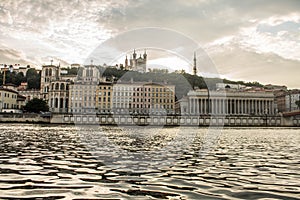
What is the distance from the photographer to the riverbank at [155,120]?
327ft

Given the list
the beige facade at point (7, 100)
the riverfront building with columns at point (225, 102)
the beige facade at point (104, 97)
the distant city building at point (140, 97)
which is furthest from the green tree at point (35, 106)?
the riverfront building with columns at point (225, 102)

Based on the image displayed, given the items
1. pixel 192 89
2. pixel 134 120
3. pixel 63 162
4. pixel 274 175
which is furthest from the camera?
pixel 192 89

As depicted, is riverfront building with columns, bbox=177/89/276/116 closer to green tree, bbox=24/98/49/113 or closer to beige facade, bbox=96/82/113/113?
beige facade, bbox=96/82/113/113

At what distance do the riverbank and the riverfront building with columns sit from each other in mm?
17000

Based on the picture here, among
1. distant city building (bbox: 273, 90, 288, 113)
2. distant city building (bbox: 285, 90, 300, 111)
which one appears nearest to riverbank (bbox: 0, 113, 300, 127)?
distant city building (bbox: 285, 90, 300, 111)

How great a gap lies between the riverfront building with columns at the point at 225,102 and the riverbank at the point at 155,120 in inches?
669

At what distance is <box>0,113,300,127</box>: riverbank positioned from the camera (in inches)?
3925

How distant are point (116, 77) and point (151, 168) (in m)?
124

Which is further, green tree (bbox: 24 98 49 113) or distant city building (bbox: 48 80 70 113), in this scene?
distant city building (bbox: 48 80 70 113)

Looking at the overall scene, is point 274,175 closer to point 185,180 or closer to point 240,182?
point 240,182

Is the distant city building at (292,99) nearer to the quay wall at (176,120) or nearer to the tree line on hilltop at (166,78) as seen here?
the tree line on hilltop at (166,78)

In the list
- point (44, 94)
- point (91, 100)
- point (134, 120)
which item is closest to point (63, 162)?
point (134, 120)

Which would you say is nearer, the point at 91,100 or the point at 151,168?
the point at 151,168

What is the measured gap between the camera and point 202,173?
10.0 m
